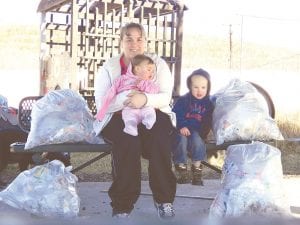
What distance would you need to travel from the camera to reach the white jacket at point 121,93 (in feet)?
12.8

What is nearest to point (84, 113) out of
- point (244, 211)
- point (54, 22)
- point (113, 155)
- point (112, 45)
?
point (113, 155)

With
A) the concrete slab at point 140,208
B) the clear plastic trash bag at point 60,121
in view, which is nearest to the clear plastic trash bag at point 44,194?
the concrete slab at point 140,208

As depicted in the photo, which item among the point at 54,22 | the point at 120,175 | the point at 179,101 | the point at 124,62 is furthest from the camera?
the point at 54,22

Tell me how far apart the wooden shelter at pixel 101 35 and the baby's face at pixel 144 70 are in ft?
16.9

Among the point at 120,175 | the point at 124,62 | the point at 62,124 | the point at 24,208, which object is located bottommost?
the point at 24,208

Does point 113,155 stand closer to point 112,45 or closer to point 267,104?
point 267,104

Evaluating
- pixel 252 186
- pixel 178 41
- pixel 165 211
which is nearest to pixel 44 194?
pixel 165 211

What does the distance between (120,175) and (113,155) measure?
A: 15 centimetres

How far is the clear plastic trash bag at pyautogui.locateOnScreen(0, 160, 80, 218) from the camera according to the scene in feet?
12.8

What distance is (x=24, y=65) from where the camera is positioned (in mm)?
30359

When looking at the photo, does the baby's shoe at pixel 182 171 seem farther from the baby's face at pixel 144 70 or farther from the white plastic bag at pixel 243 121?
the baby's face at pixel 144 70

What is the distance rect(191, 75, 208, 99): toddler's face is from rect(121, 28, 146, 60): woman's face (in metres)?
0.54

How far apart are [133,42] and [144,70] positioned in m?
0.29

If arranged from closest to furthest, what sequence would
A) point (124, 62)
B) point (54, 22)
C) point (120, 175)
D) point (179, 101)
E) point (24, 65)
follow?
point (120, 175), point (124, 62), point (179, 101), point (54, 22), point (24, 65)
